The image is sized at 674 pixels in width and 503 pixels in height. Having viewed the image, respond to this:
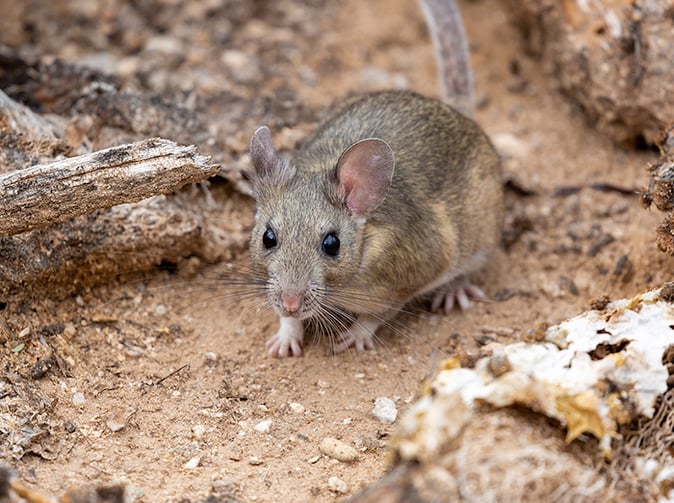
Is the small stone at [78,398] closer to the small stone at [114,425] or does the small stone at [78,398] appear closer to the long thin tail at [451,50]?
the small stone at [114,425]

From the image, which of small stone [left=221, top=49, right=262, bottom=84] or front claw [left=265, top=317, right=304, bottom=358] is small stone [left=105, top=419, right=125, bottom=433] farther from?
small stone [left=221, top=49, right=262, bottom=84]

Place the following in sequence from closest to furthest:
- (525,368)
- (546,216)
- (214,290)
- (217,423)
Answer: (525,368) < (217,423) < (214,290) < (546,216)

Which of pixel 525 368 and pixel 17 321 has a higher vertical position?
pixel 525 368

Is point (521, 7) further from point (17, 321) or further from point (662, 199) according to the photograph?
point (17, 321)

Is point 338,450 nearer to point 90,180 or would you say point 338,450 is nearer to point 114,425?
point 114,425

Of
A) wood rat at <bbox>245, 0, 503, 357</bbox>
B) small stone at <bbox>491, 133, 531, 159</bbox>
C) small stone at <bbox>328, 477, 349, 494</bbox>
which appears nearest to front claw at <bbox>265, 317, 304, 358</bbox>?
wood rat at <bbox>245, 0, 503, 357</bbox>

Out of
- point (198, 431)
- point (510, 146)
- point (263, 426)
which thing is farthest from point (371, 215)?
point (510, 146)

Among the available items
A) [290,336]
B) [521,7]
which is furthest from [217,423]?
[521,7]
